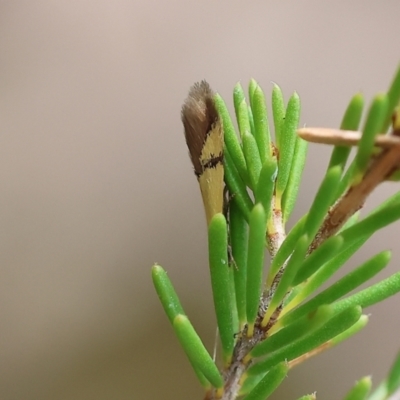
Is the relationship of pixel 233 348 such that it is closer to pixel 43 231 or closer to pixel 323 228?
pixel 323 228

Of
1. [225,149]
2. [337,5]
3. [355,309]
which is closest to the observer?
[355,309]

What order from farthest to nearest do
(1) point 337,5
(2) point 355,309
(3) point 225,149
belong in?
1. (1) point 337,5
2. (3) point 225,149
3. (2) point 355,309

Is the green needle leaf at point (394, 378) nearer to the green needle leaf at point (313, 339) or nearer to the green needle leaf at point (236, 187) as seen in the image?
the green needle leaf at point (313, 339)

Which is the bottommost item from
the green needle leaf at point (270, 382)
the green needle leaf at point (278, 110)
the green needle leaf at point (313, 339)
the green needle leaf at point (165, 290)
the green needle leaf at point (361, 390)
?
the green needle leaf at point (361, 390)

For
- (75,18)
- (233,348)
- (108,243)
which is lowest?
(233,348)

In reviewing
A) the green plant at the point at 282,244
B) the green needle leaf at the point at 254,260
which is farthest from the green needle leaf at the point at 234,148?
the green needle leaf at the point at 254,260

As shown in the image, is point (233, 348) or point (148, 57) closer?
point (233, 348)

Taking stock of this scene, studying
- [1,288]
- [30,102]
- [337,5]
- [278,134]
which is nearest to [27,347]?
[1,288]
